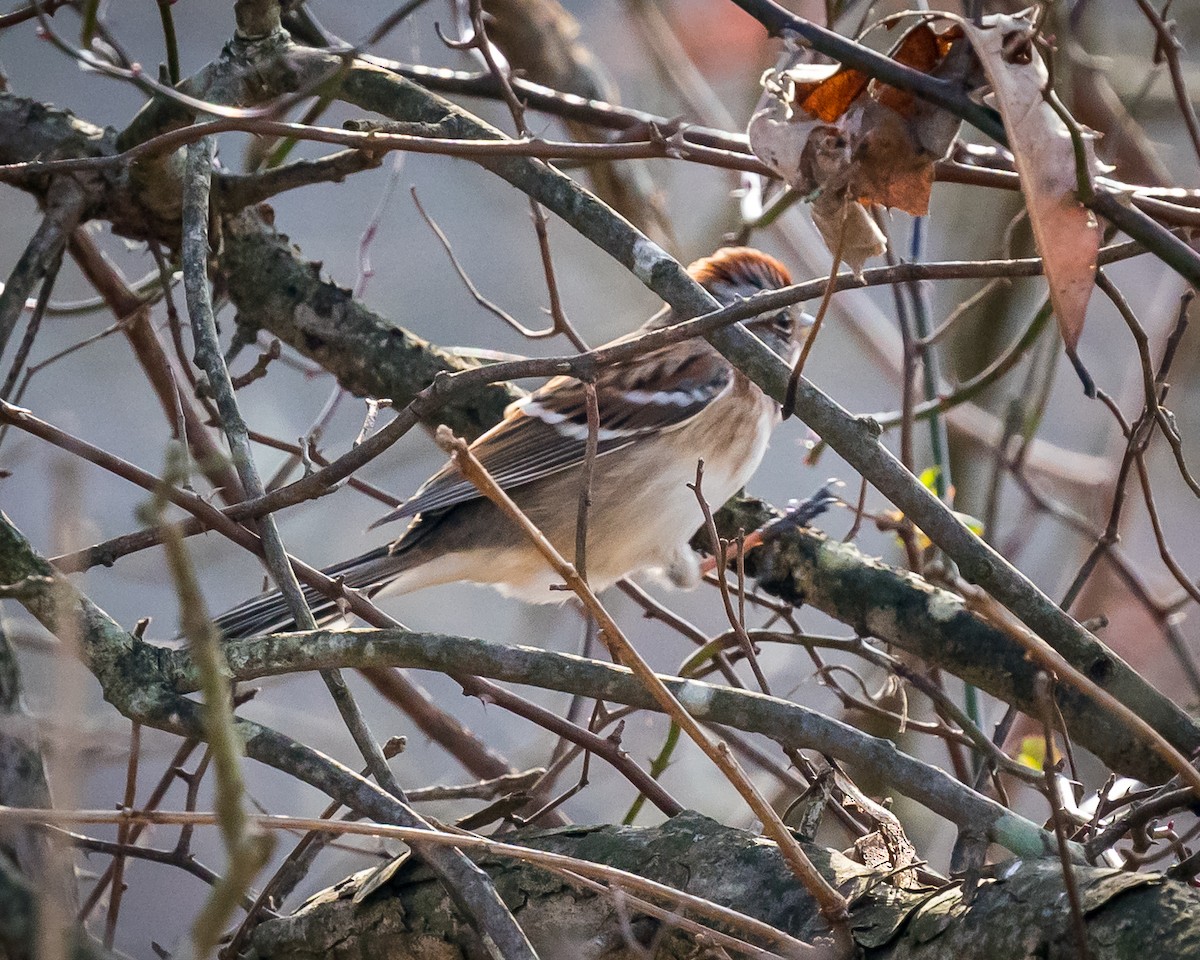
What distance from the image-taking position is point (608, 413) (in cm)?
332

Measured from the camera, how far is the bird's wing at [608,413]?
3145 millimetres

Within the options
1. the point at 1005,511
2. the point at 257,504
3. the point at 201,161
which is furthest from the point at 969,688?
the point at 1005,511

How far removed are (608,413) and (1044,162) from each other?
2158 millimetres

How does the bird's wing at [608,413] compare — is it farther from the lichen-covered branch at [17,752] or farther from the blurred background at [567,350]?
the lichen-covered branch at [17,752]

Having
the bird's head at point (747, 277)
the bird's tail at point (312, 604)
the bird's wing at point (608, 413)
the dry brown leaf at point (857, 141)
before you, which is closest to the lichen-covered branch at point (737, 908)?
the bird's tail at point (312, 604)

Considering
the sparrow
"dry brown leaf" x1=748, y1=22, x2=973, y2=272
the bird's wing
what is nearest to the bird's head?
the sparrow

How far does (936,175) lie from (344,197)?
4.67 m

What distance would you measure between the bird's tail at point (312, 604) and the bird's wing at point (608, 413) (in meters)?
0.17

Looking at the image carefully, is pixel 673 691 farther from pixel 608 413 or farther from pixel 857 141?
pixel 608 413

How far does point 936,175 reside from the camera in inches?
56.2

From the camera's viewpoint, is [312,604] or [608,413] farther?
[608,413]

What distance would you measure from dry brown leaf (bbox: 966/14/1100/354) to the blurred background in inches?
69.1

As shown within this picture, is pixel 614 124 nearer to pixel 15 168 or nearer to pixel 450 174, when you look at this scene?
pixel 15 168

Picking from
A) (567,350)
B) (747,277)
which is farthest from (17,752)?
(567,350)
